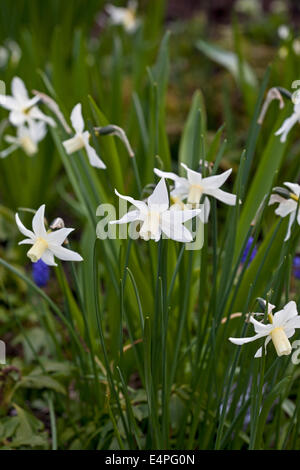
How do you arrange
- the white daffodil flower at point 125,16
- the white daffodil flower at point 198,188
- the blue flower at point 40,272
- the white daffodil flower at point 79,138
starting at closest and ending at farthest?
the white daffodil flower at point 198,188 < the white daffodil flower at point 79,138 < the blue flower at point 40,272 < the white daffodil flower at point 125,16

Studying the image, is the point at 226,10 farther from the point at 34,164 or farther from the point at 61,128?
the point at 61,128

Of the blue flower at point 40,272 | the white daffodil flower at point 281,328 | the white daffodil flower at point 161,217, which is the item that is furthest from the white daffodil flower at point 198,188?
the blue flower at point 40,272

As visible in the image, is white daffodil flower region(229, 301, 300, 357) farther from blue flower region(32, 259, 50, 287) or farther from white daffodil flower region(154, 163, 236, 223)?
blue flower region(32, 259, 50, 287)

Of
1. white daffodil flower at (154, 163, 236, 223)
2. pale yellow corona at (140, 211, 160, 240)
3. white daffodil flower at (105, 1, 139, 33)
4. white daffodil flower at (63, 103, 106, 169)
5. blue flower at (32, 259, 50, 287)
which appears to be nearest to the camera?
pale yellow corona at (140, 211, 160, 240)

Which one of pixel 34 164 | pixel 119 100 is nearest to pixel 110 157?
pixel 119 100

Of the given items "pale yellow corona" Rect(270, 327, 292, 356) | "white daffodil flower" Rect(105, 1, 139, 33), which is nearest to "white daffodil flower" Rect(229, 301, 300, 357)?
"pale yellow corona" Rect(270, 327, 292, 356)

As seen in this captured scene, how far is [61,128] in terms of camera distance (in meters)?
1.62

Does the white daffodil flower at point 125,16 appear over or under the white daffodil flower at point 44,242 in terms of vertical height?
over

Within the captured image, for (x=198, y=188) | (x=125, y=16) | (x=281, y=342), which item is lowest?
(x=281, y=342)

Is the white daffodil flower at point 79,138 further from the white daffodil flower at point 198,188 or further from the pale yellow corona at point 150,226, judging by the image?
the pale yellow corona at point 150,226

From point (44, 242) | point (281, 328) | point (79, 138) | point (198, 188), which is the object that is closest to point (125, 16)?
point (79, 138)

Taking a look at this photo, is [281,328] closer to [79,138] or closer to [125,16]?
[79,138]

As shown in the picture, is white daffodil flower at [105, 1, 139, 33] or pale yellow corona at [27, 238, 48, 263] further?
white daffodil flower at [105, 1, 139, 33]

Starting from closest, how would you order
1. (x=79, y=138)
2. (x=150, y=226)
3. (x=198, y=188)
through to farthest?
1. (x=150, y=226)
2. (x=198, y=188)
3. (x=79, y=138)
